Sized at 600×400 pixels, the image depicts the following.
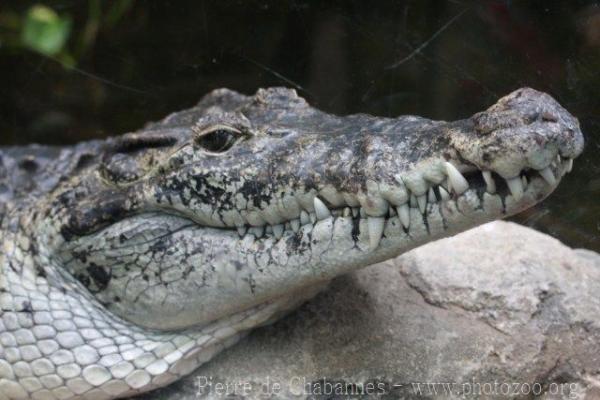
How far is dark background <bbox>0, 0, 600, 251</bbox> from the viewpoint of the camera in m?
2.27

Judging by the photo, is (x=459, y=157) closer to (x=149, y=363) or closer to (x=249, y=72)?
(x=149, y=363)

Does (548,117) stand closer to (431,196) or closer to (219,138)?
(431,196)

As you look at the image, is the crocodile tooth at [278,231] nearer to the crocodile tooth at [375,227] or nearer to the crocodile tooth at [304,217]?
the crocodile tooth at [304,217]

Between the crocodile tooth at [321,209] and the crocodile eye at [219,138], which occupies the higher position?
the crocodile eye at [219,138]

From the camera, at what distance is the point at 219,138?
217 centimetres

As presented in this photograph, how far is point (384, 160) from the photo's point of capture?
6.03ft

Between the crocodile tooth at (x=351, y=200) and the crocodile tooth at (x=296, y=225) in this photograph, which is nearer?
the crocodile tooth at (x=351, y=200)

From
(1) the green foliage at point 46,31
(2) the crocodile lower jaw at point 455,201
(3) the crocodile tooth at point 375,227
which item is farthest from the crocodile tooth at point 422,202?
(1) the green foliage at point 46,31

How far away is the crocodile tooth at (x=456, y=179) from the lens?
1.73 metres

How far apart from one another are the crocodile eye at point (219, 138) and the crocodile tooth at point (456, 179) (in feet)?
2.18

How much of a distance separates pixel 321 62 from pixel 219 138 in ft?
2.51

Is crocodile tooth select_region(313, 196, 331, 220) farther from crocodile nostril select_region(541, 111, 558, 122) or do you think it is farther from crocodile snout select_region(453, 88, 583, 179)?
crocodile nostril select_region(541, 111, 558, 122)

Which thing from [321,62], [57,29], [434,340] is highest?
[57,29]

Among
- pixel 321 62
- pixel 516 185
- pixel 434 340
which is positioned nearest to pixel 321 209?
pixel 516 185
